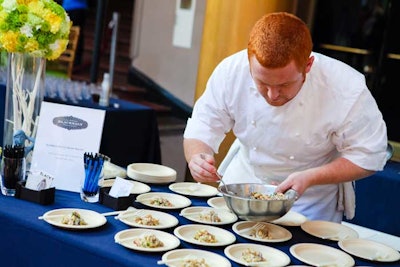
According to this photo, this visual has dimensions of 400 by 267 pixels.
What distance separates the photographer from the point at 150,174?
2514 mm

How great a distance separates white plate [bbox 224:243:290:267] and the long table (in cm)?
3

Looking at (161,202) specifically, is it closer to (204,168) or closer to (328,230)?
(204,168)

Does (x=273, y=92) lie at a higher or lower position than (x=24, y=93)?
higher

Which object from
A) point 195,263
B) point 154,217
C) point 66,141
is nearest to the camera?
point 195,263

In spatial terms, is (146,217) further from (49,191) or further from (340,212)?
(340,212)

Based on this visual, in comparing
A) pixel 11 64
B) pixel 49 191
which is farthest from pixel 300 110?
pixel 11 64

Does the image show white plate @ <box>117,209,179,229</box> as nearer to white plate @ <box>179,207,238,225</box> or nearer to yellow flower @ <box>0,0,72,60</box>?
white plate @ <box>179,207,238,225</box>

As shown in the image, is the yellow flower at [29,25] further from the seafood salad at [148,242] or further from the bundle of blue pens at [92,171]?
the seafood salad at [148,242]

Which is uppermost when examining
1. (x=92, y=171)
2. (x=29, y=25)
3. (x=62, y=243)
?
(x=29, y=25)

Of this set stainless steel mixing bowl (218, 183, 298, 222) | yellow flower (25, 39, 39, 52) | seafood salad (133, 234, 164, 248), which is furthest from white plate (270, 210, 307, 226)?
yellow flower (25, 39, 39, 52)

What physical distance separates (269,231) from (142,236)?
0.41m

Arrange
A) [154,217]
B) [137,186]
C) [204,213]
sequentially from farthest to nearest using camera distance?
[137,186] → [204,213] → [154,217]

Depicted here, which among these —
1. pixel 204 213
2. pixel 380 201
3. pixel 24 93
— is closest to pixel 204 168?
pixel 204 213

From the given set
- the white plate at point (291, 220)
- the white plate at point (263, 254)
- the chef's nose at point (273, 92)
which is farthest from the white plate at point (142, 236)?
the chef's nose at point (273, 92)
